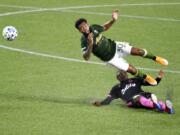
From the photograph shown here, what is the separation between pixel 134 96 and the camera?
15.4 meters

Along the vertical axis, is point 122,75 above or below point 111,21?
below

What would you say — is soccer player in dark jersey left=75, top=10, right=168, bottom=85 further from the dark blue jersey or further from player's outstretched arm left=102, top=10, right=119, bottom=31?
player's outstretched arm left=102, top=10, right=119, bottom=31

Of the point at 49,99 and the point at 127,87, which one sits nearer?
the point at 127,87

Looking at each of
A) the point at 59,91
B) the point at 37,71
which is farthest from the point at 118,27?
the point at 59,91

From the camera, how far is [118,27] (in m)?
24.3

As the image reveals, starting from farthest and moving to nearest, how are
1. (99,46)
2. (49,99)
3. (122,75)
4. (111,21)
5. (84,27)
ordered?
(111,21)
(49,99)
(122,75)
(99,46)
(84,27)

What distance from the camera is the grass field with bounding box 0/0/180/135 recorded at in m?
14.4

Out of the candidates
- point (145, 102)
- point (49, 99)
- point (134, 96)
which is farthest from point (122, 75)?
point (49, 99)

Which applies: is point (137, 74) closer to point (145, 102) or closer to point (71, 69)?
point (145, 102)

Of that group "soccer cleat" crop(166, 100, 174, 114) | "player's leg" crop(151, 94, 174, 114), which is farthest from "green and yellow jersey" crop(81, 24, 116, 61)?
"soccer cleat" crop(166, 100, 174, 114)

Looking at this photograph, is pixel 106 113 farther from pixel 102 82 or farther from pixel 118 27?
pixel 118 27

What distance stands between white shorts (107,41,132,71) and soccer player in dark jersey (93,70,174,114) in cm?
15

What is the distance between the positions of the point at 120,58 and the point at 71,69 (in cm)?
330

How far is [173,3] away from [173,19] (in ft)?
9.83
